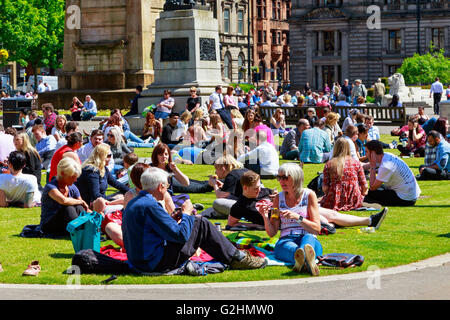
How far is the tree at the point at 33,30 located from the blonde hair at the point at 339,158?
63242mm

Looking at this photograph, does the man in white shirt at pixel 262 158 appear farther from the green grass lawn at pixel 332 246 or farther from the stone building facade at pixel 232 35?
Result: the stone building facade at pixel 232 35

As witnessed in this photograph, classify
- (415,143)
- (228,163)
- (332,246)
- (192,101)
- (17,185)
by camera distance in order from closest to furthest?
(332,246) < (228,163) < (17,185) < (415,143) < (192,101)

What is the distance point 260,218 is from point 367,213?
8.21 feet

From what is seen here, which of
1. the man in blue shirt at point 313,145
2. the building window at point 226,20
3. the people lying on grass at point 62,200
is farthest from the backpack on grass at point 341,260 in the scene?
the building window at point 226,20

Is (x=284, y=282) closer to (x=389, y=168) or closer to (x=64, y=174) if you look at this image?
(x=64, y=174)

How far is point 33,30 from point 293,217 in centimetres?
6800

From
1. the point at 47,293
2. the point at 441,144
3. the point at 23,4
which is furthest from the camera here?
the point at 23,4

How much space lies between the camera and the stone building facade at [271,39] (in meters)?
108

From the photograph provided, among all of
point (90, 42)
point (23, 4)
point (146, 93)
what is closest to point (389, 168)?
point (146, 93)

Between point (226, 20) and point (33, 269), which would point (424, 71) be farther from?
point (33, 269)

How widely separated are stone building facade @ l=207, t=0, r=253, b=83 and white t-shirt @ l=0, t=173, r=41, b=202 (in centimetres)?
8086

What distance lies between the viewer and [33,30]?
74.6 m

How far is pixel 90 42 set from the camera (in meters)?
36.5

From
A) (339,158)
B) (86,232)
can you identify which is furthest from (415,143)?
(86,232)
